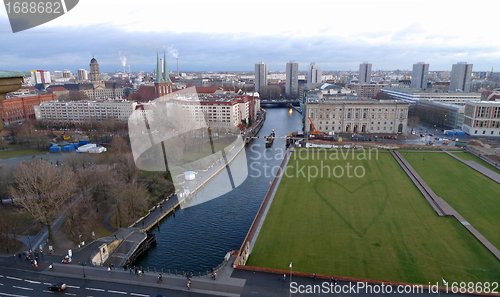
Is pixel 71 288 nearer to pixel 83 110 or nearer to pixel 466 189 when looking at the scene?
pixel 466 189

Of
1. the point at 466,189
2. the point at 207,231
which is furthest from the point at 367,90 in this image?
the point at 207,231

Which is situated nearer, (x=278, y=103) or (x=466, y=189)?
(x=466, y=189)

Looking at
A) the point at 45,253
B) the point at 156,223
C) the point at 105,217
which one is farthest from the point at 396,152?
the point at 45,253

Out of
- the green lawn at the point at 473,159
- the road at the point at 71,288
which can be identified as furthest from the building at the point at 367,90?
the road at the point at 71,288

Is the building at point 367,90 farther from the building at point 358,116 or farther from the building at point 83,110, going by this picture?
the building at point 83,110

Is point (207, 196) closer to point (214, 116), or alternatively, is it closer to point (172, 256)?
point (172, 256)

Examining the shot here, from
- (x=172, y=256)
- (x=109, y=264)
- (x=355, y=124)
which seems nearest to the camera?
(x=109, y=264)

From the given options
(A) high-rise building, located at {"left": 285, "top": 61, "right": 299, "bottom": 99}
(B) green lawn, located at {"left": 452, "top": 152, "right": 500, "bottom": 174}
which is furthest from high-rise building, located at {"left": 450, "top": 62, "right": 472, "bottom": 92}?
(B) green lawn, located at {"left": 452, "top": 152, "right": 500, "bottom": 174}
